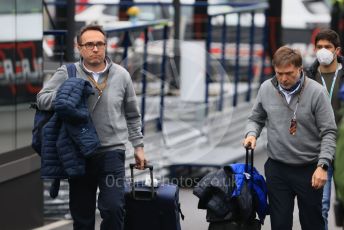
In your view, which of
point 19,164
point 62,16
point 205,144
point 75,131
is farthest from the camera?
point 62,16

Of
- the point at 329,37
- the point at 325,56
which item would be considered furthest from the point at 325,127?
the point at 329,37

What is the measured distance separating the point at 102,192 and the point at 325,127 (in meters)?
1.47

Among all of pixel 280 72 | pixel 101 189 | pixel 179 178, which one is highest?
pixel 280 72

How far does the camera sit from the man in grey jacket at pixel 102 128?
22.3ft

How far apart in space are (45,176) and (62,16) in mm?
9481

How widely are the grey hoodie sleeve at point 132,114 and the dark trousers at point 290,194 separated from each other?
927 mm

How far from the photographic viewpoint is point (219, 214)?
22.1ft

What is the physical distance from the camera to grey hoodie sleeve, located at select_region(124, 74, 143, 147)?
7.02m

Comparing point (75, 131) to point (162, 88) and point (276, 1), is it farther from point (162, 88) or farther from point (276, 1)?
point (276, 1)

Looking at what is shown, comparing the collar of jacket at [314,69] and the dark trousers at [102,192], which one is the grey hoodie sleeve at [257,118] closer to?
the collar of jacket at [314,69]

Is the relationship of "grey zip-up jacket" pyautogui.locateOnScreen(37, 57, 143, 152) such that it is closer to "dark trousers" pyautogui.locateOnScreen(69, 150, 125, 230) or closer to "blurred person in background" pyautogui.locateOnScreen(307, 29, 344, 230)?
"dark trousers" pyautogui.locateOnScreen(69, 150, 125, 230)

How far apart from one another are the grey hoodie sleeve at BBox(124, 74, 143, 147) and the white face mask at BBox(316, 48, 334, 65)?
4.60 feet

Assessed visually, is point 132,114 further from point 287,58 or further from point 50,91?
point 287,58

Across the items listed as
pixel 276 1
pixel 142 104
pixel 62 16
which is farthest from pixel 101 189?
pixel 276 1
